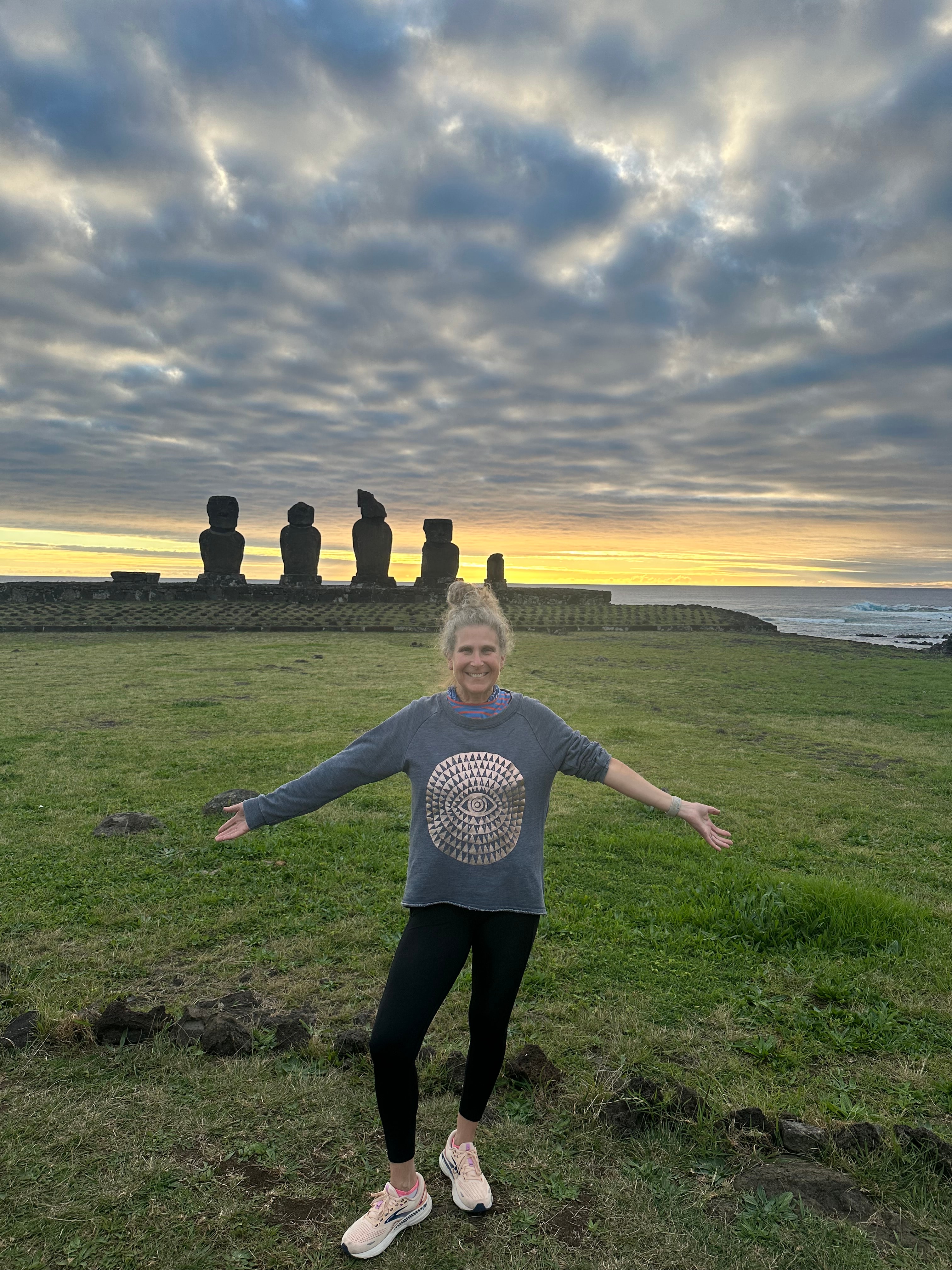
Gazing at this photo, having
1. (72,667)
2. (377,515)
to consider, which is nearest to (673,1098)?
(72,667)

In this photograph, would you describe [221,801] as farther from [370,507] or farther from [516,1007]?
[370,507]

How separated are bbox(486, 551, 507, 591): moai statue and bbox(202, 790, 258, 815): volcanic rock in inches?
1514

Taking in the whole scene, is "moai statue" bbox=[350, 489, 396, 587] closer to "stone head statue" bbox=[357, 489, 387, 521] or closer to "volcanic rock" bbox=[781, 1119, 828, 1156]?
"stone head statue" bbox=[357, 489, 387, 521]

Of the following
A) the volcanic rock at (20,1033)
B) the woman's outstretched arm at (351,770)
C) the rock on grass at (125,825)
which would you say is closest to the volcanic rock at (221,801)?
the rock on grass at (125,825)

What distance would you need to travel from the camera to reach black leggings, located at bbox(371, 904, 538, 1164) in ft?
8.40

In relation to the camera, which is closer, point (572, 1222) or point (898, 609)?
point (572, 1222)

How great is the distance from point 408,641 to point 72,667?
11372 millimetres

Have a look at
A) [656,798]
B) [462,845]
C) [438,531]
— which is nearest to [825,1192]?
[656,798]

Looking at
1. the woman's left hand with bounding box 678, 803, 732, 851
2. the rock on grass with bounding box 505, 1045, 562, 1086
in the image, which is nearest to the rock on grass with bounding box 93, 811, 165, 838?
the rock on grass with bounding box 505, 1045, 562, 1086

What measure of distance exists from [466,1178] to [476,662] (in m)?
1.91

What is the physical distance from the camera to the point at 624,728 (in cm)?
1145

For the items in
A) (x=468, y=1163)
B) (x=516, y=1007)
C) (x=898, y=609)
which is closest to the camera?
(x=468, y=1163)

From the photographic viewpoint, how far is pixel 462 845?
2744mm

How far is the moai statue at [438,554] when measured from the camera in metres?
42.1
